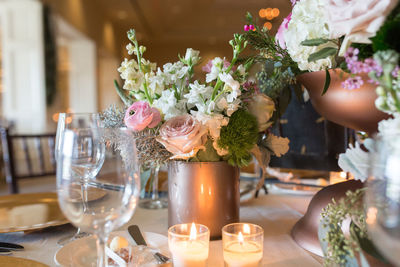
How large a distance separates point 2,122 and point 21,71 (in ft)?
2.69

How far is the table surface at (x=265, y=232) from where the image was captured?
616 mm

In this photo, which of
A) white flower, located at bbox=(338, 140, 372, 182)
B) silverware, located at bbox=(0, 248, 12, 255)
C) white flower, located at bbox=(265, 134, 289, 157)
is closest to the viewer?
white flower, located at bbox=(338, 140, 372, 182)

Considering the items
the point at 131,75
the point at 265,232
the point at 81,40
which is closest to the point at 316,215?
the point at 265,232

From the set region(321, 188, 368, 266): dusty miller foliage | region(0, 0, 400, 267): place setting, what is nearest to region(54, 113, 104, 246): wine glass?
region(0, 0, 400, 267): place setting

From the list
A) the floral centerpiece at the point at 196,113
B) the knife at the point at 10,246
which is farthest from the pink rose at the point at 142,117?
the knife at the point at 10,246

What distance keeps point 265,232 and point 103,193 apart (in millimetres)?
417

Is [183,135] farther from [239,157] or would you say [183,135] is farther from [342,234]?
[342,234]

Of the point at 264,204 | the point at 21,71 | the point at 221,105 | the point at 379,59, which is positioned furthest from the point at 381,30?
the point at 21,71

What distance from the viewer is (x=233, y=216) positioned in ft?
2.40

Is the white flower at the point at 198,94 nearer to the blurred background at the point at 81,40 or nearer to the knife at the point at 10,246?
the blurred background at the point at 81,40

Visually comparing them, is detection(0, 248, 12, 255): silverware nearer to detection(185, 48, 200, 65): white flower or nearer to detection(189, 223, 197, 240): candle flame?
detection(189, 223, 197, 240): candle flame

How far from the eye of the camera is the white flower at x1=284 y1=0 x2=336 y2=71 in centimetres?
53

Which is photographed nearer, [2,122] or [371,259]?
[371,259]

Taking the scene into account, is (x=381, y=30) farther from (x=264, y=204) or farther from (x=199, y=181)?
(x=264, y=204)
